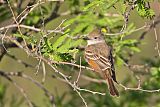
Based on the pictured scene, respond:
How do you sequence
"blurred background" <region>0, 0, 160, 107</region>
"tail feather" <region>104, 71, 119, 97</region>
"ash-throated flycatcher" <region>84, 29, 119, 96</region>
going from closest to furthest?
"blurred background" <region>0, 0, 160, 107</region>
"tail feather" <region>104, 71, 119, 97</region>
"ash-throated flycatcher" <region>84, 29, 119, 96</region>

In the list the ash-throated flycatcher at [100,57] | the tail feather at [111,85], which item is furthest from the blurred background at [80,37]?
the tail feather at [111,85]

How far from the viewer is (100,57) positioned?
19.4 ft

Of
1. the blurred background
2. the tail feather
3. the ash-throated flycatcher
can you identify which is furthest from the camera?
the ash-throated flycatcher

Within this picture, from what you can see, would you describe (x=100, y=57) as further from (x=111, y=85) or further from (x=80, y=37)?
(x=80, y=37)

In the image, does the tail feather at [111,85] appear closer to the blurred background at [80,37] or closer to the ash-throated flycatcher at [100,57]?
the ash-throated flycatcher at [100,57]

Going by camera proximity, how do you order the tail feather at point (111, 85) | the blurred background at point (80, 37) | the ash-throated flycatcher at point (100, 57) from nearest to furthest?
the blurred background at point (80, 37) → the tail feather at point (111, 85) → the ash-throated flycatcher at point (100, 57)

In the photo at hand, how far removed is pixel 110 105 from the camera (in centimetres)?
754

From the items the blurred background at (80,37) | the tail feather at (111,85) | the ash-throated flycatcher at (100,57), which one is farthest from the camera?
the ash-throated flycatcher at (100,57)

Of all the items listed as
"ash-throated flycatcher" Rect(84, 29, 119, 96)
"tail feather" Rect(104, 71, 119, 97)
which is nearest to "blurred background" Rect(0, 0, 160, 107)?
"ash-throated flycatcher" Rect(84, 29, 119, 96)

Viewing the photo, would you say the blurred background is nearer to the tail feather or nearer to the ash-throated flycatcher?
the ash-throated flycatcher

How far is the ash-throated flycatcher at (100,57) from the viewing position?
5641 mm

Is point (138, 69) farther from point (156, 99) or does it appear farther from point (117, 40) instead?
point (156, 99)

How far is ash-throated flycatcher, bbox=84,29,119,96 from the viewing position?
564 centimetres

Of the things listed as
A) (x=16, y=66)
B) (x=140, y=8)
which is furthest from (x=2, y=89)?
(x=140, y=8)
